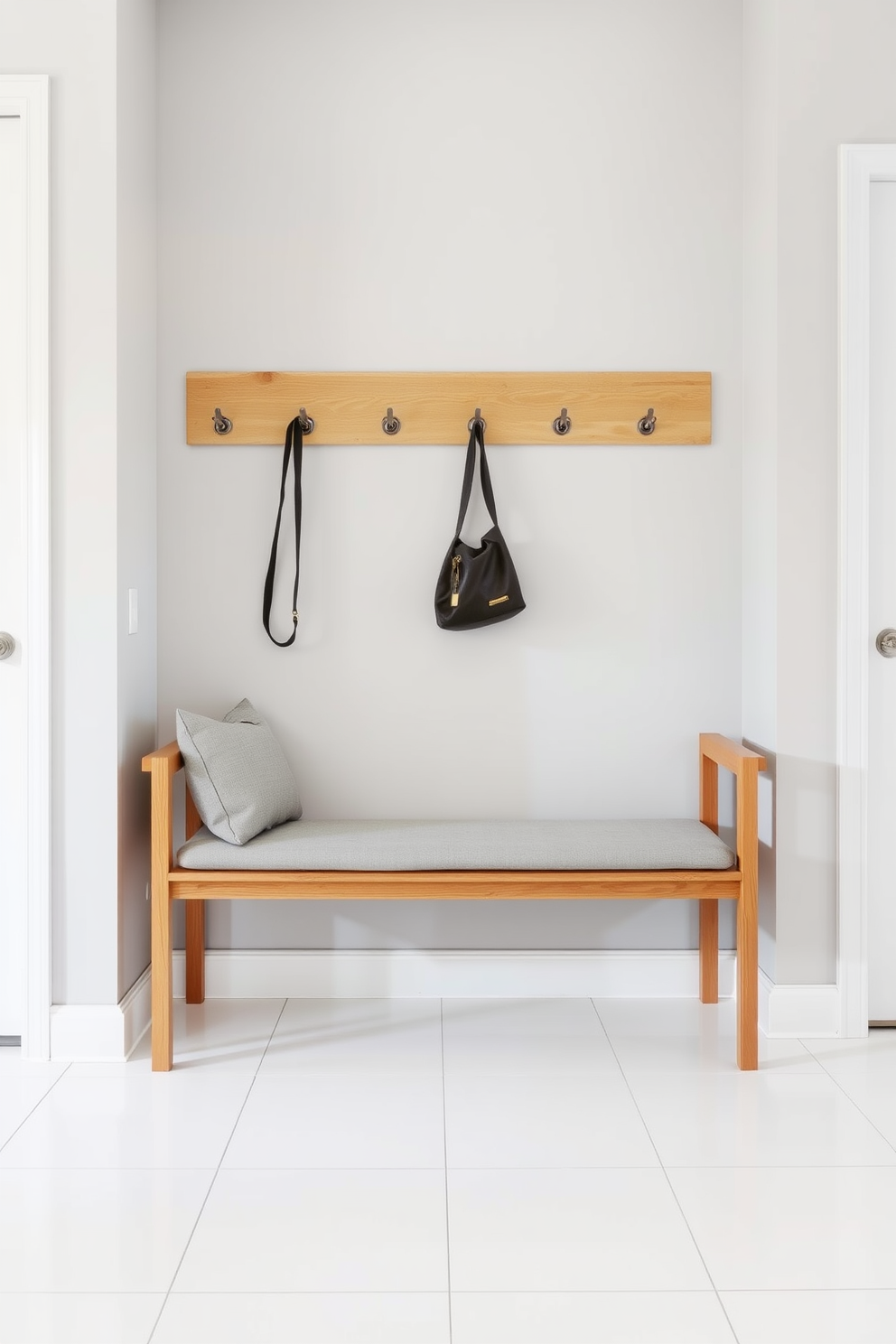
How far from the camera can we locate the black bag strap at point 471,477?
278 cm

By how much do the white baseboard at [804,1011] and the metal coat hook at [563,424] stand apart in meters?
1.48

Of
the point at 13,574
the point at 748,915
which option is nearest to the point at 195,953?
the point at 13,574

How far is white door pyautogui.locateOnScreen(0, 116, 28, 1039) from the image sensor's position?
8.27ft

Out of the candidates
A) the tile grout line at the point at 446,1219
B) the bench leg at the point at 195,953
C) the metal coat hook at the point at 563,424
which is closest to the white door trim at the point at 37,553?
the bench leg at the point at 195,953

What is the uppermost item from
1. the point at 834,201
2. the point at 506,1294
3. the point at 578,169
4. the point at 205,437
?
the point at 578,169

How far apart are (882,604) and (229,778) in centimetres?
161

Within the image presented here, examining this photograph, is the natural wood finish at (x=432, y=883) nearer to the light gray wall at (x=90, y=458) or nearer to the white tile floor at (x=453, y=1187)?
the light gray wall at (x=90, y=458)

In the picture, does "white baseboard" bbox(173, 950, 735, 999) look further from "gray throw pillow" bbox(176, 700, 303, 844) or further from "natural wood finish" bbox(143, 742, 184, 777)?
"natural wood finish" bbox(143, 742, 184, 777)

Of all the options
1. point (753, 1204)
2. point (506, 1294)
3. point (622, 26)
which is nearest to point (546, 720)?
point (753, 1204)

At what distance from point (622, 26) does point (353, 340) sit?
1058 mm

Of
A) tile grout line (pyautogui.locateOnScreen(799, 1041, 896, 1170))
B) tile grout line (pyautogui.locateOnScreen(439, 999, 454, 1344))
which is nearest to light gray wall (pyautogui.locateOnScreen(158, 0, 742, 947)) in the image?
tile grout line (pyautogui.locateOnScreen(799, 1041, 896, 1170))

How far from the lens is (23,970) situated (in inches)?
101

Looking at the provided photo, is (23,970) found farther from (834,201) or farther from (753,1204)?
(834,201)

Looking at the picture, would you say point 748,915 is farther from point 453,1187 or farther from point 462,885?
point 453,1187
